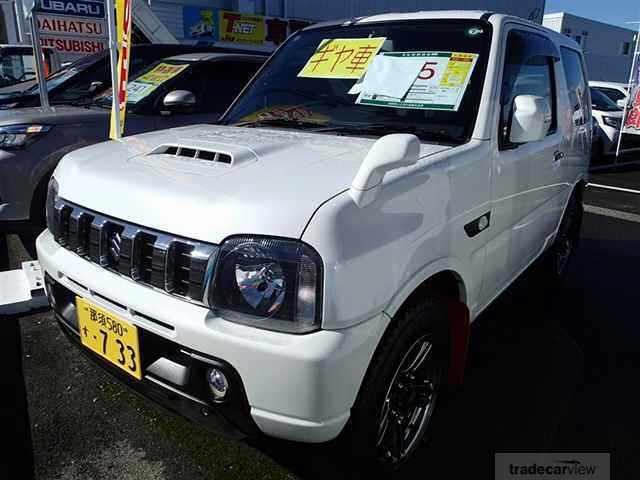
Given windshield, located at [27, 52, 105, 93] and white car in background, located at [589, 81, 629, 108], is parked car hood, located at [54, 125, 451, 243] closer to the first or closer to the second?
windshield, located at [27, 52, 105, 93]

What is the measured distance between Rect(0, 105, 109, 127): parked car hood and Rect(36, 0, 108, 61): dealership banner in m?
1.73

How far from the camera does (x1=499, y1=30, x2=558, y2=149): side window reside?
2.26 meters

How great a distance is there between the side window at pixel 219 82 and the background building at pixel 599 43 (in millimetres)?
30650

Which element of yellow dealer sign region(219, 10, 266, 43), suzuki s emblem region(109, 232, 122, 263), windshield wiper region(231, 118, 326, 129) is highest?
yellow dealer sign region(219, 10, 266, 43)

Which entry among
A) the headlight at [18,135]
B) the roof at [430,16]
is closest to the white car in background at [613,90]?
the roof at [430,16]

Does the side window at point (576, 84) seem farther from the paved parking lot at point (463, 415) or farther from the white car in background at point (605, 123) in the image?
the white car in background at point (605, 123)

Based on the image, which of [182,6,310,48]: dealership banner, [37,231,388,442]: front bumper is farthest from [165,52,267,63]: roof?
[182,6,310,48]: dealership banner

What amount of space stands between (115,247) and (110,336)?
304 mm

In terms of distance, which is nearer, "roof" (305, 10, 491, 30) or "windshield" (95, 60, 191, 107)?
"roof" (305, 10, 491, 30)

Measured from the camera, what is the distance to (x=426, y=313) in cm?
173

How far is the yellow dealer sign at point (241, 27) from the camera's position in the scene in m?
15.4

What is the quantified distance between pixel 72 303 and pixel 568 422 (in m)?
2.24

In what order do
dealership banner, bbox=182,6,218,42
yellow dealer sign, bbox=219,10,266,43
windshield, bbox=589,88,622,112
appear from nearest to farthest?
windshield, bbox=589,88,622,112
dealership banner, bbox=182,6,218,42
yellow dealer sign, bbox=219,10,266,43

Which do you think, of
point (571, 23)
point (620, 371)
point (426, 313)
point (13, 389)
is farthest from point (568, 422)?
point (571, 23)
